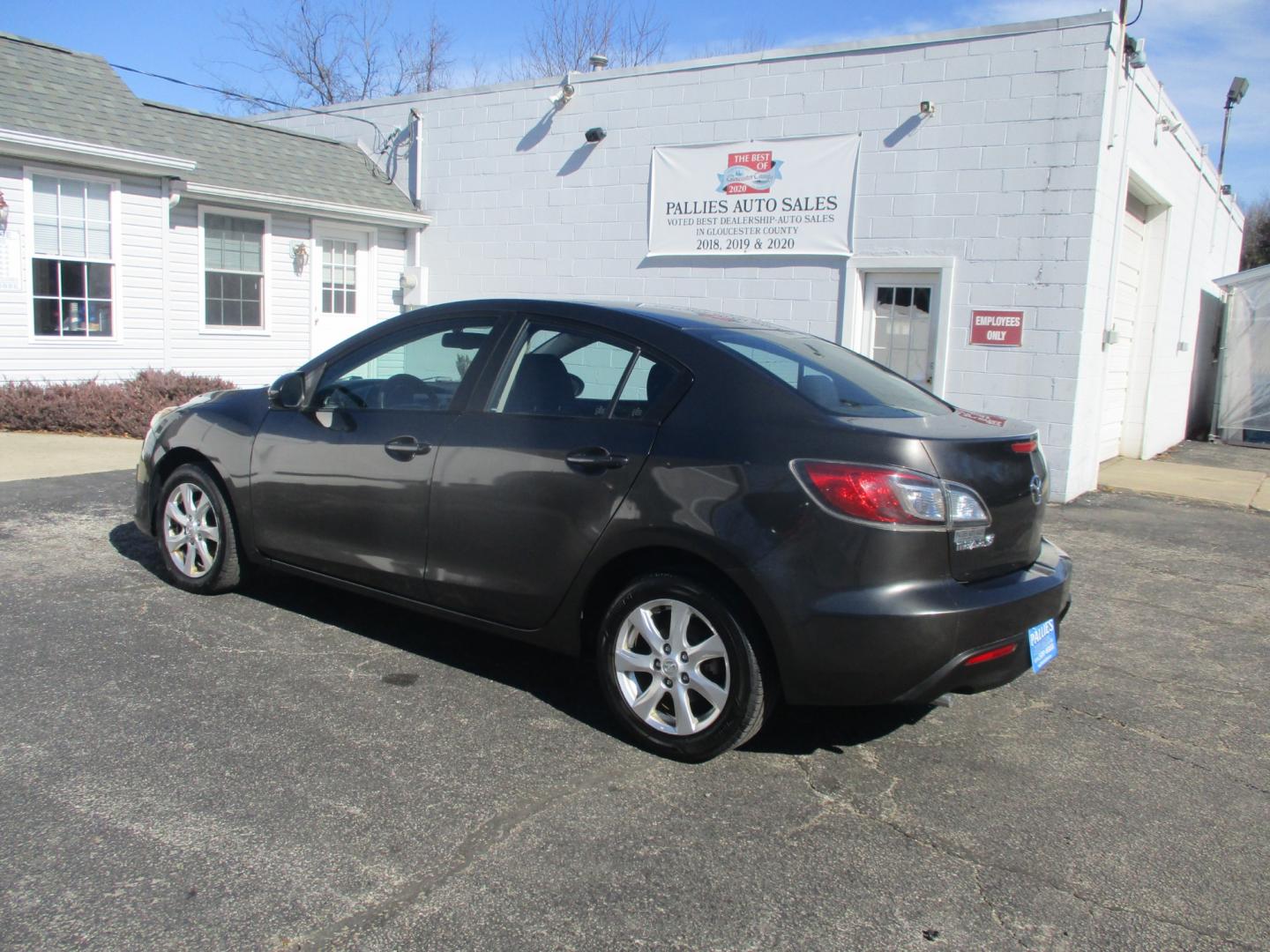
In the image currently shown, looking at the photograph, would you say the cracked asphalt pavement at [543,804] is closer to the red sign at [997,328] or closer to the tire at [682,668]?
the tire at [682,668]

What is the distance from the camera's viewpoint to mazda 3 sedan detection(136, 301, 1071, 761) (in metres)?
3.39

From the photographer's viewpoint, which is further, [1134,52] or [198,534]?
[1134,52]

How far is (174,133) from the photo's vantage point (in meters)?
13.3

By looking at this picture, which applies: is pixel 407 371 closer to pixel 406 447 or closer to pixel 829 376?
pixel 406 447

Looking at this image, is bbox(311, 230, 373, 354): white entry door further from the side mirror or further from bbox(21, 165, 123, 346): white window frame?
the side mirror

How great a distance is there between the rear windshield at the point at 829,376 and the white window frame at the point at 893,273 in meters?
5.76

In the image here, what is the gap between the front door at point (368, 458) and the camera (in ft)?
14.5

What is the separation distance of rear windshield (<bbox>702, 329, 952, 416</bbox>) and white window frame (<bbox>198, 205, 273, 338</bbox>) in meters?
10.8

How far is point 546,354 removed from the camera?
428 cm

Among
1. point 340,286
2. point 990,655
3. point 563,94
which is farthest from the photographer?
point 340,286

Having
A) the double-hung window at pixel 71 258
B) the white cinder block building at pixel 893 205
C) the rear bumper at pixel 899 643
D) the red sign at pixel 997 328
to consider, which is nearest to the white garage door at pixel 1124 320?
the white cinder block building at pixel 893 205

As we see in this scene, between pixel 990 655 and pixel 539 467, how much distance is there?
1.74 m

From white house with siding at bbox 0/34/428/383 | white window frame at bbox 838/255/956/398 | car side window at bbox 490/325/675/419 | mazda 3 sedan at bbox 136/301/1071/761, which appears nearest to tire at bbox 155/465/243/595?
mazda 3 sedan at bbox 136/301/1071/761

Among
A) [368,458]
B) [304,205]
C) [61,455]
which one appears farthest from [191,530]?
[304,205]
